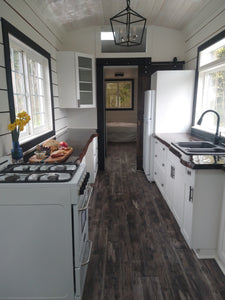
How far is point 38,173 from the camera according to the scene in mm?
1445

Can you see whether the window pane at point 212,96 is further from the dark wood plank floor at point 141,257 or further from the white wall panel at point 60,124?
the white wall panel at point 60,124

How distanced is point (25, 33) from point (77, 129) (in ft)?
7.10

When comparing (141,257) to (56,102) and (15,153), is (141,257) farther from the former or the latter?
(56,102)

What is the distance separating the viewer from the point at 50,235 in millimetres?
1334

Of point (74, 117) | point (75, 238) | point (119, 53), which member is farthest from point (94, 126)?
point (75, 238)

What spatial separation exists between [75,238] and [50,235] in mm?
156

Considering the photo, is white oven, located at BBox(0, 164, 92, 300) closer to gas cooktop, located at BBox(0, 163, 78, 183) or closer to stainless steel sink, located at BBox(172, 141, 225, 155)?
gas cooktop, located at BBox(0, 163, 78, 183)

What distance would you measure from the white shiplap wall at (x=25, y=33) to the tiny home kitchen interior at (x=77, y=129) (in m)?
0.01

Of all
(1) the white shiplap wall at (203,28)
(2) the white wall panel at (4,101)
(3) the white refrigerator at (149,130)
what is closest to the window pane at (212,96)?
(1) the white shiplap wall at (203,28)

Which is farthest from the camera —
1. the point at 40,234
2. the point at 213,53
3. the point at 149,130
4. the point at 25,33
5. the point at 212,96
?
the point at 149,130

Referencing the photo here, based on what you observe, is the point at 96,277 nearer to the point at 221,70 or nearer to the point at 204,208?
the point at 204,208

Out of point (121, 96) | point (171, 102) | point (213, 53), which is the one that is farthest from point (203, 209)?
point (121, 96)

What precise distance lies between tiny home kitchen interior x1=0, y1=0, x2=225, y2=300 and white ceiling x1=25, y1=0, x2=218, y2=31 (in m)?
0.03

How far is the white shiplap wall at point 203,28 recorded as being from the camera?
2553 millimetres
